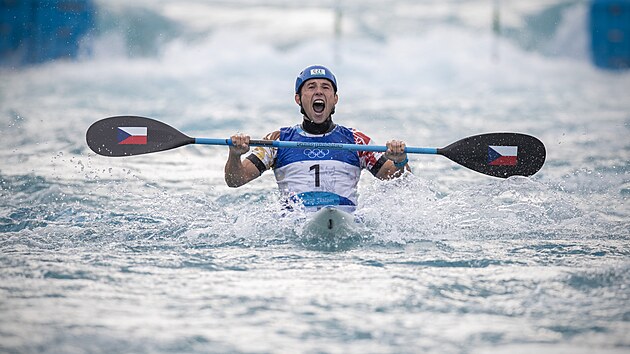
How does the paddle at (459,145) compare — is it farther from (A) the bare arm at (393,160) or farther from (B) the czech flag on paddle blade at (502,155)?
(A) the bare arm at (393,160)

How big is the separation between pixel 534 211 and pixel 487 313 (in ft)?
7.88

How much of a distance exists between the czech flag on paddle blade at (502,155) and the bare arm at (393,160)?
58 cm

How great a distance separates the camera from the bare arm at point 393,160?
5184 mm

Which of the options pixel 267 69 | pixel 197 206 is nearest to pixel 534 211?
pixel 197 206

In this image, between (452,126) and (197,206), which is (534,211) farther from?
(452,126)

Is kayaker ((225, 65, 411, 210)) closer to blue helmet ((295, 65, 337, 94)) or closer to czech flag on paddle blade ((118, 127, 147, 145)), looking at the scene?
blue helmet ((295, 65, 337, 94))

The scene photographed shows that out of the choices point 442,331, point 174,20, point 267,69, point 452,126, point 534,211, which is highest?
point 174,20

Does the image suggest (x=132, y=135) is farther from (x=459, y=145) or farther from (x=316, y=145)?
(x=459, y=145)

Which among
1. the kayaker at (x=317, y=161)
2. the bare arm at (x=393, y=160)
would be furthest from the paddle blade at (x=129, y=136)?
the bare arm at (x=393, y=160)

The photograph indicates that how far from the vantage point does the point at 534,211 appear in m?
5.92

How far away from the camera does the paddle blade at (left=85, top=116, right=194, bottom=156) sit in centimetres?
566

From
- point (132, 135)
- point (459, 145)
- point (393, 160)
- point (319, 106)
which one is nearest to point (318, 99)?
point (319, 106)

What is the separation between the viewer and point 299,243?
4.93m

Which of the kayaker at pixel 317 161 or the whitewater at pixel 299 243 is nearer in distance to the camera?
the whitewater at pixel 299 243
